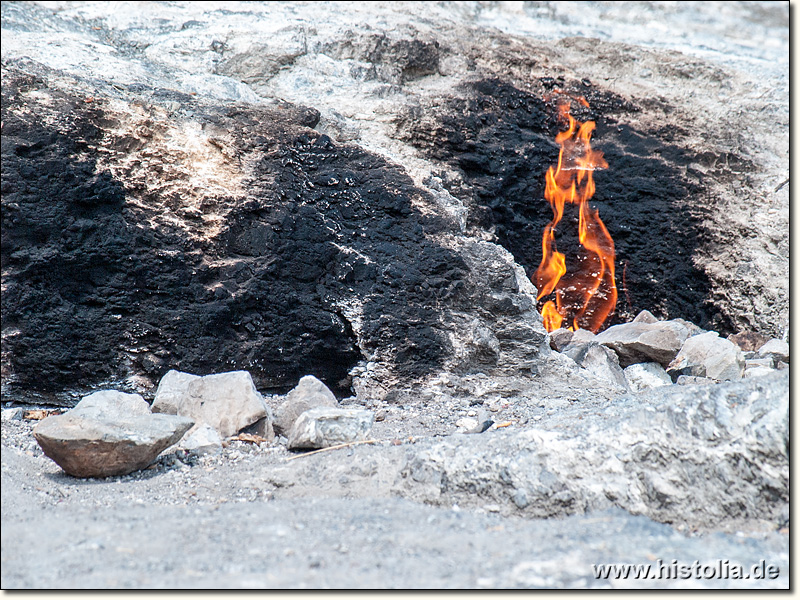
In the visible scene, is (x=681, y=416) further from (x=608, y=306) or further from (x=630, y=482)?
(x=608, y=306)

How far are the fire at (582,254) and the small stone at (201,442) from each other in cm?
293

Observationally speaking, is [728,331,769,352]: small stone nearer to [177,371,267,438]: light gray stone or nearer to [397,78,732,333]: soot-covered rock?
[397,78,732,333]: soot-covered rock

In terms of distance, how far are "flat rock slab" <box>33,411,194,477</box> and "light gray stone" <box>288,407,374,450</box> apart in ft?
1.54

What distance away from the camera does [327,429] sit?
8.79ft

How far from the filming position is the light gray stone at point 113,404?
2768 millimetres

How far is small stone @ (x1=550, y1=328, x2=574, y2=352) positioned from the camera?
4.11m

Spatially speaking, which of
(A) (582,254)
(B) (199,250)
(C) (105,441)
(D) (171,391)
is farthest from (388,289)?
(A) (582,254)

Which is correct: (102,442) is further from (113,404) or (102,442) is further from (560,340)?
(560,340)

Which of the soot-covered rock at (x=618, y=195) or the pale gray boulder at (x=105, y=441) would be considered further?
the soot-covered rock at (x=618, y=195)

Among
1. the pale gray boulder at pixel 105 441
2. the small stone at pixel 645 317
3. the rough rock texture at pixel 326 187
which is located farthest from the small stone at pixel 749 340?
the pale gray boulder at pixel 105 441

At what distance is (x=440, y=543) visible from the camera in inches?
70.7

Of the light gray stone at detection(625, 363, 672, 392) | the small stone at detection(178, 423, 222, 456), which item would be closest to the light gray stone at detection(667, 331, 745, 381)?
the light gray stone at detection(625, 363, 672, 392)

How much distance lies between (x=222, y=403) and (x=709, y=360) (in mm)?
2738

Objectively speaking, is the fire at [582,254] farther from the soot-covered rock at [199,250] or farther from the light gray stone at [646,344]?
the soot-covered rock at [199,250]
